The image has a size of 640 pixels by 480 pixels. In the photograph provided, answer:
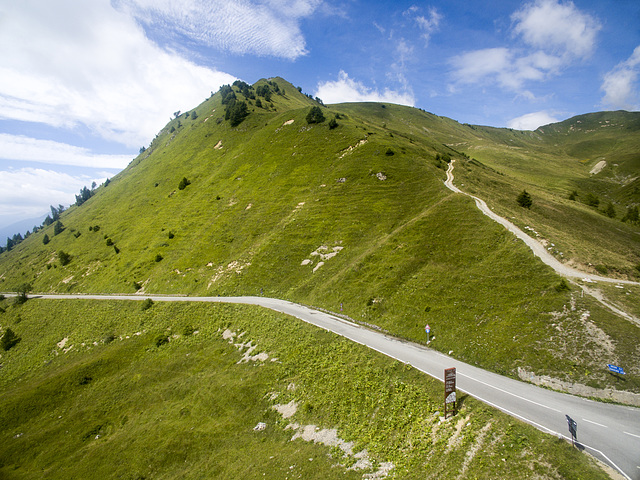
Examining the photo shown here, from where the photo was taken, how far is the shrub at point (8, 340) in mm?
62878

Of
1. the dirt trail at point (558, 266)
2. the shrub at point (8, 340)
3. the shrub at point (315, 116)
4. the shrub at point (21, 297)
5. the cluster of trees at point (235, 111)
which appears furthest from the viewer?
the cluster of trees at point (235, 111)

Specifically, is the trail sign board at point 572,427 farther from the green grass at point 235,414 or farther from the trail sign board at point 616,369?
the trail sign board at point 616,369

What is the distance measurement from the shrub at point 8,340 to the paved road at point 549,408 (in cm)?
8619

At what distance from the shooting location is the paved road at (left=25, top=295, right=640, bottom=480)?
1521 centimetres

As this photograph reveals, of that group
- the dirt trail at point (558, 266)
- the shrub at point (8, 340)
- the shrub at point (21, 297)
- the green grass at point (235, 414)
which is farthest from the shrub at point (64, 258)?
the dirt trail at point (558, 266)

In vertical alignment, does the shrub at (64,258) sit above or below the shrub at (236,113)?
below

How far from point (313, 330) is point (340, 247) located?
24.5m

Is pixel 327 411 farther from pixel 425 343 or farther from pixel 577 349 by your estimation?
pixel 577 349

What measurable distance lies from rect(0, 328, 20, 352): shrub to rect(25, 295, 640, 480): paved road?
283ft

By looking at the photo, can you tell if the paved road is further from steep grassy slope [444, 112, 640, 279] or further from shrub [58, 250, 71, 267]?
shrub [58, 250, 71, 267]

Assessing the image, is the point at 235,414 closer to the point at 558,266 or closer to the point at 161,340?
the point at 161,340

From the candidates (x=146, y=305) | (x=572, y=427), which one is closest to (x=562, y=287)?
(x=572, y=427)

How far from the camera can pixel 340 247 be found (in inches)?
2282

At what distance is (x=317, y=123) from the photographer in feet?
348
